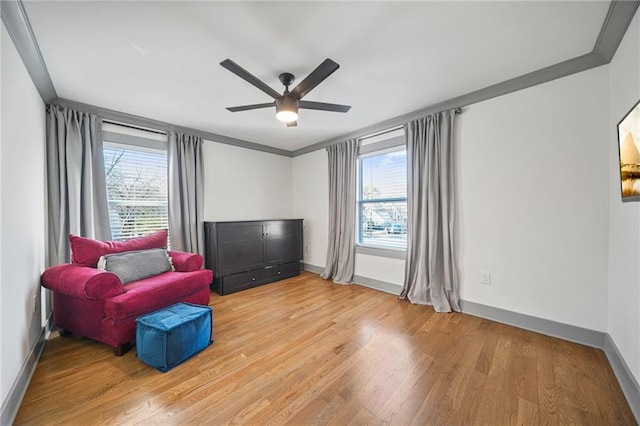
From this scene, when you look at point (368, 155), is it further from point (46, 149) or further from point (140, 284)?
point (46, 149)

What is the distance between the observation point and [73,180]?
2656mm

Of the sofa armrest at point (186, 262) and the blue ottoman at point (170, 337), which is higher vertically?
the sofa armrest at point (186, 262)

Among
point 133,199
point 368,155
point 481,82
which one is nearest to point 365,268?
point 368,155

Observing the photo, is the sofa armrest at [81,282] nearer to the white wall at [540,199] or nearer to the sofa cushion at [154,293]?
the sofa cushion at [154,293]

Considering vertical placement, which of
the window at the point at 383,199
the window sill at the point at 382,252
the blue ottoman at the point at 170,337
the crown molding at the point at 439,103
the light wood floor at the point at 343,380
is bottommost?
the light wood floor at the point at 343,380

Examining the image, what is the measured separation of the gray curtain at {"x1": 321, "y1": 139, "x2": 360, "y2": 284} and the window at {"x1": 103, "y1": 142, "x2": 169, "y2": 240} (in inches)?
100

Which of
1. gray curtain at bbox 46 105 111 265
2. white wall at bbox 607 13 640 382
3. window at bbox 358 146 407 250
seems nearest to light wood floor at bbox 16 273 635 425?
white wall at bbox 607 13 640 382

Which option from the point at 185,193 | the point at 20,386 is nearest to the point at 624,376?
the point at 20,386

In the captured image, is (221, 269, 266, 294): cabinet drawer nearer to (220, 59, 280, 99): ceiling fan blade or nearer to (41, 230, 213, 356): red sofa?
(41, 230, 213, 356): red sofa

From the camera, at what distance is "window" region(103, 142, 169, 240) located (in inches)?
120

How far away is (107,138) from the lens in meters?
3.00

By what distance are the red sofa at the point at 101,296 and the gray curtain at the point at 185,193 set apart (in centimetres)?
91

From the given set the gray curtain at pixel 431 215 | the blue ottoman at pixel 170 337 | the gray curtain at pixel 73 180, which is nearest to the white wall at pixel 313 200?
the gray curtain at pixel 431 215

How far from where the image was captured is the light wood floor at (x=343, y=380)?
1.40 m
